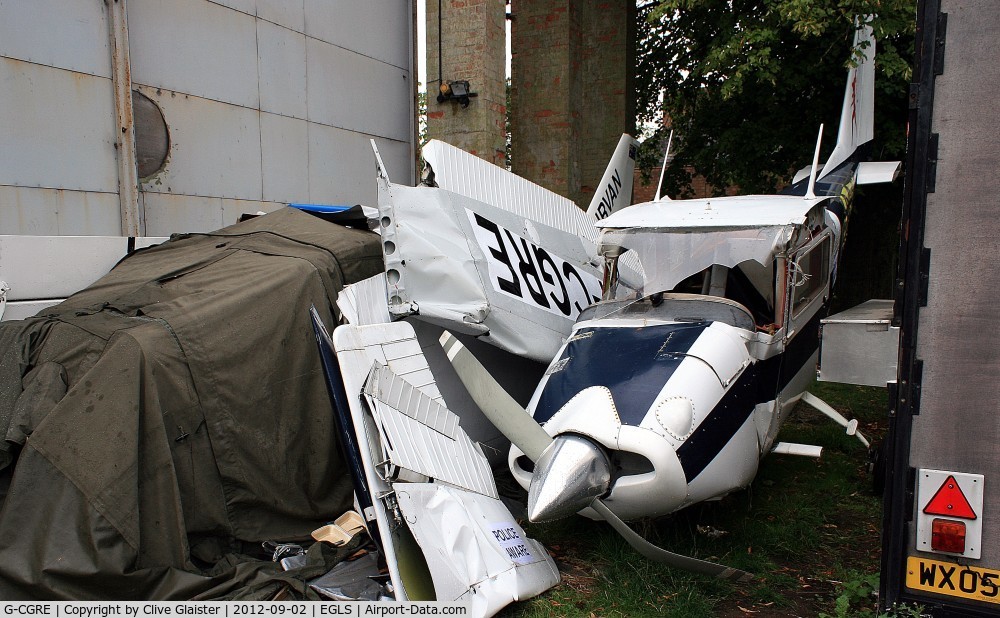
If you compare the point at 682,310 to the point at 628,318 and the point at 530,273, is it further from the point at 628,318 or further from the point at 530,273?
the point at 530,273

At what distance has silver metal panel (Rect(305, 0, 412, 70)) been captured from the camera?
8.36 meters

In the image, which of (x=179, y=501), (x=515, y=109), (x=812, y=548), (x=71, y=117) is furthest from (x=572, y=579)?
(x=515, y=109)

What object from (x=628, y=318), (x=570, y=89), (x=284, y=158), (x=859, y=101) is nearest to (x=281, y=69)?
(x=284, y=158)

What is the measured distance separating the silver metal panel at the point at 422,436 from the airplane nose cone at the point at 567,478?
59cm

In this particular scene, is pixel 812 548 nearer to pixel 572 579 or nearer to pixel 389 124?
pixel 572 579

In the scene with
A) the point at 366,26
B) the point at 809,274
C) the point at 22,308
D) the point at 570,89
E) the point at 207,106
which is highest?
the point at 366,26

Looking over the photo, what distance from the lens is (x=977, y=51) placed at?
97.7 inches

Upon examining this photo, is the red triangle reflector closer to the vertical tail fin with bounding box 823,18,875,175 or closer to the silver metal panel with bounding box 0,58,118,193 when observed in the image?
the vertical tail fin with bounding box 823,18,875,175

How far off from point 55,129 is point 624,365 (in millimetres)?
5166

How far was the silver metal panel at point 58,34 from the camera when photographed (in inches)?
225

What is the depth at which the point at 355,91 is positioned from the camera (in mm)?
8883

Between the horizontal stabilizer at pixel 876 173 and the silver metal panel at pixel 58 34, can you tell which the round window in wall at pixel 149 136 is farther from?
the horizontal stabilizer at pixel 876 173

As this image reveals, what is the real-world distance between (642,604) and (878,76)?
8199 mm

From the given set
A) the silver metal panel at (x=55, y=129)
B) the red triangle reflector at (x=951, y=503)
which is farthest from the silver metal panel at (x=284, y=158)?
the red triangle reflector at (x=951, y=503)
